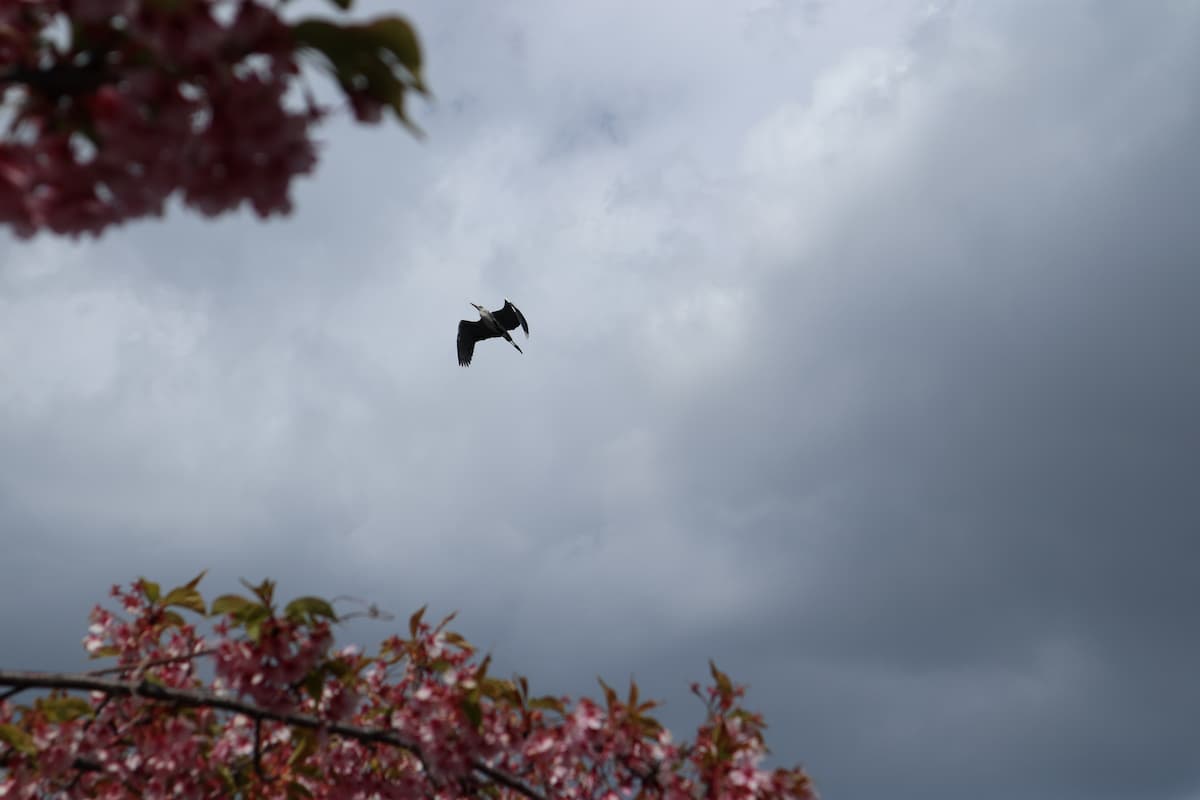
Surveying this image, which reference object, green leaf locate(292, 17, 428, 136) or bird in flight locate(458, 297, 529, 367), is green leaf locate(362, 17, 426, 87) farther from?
bird in flight locate(458, 297, 529, 367)

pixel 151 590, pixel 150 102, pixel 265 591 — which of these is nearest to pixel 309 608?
pixel 265 591

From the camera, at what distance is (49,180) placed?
2.52 metres

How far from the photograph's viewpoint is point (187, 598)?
5.88 metres

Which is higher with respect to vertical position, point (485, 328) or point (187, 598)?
point (485, 328)

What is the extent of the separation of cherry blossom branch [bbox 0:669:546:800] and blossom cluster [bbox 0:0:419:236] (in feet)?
9.11

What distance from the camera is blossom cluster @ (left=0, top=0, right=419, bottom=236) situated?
7.75 feet

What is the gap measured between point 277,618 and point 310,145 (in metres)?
3.08

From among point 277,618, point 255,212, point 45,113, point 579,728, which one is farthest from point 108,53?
point 579,728

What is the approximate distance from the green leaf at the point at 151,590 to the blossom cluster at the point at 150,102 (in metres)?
4.32

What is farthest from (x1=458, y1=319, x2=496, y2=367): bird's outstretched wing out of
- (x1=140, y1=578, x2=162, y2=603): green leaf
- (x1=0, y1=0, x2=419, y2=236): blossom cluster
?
(x1=0, y1=0, x2=419, y2=236): blossom cluster

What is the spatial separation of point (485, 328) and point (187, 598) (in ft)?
34.6

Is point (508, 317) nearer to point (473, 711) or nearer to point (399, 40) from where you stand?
point (473, 711)

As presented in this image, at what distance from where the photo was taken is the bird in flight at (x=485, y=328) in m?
15.4

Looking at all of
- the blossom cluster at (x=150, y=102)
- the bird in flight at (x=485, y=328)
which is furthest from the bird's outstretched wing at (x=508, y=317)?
the blossom cluster at (x=150, y=102)
